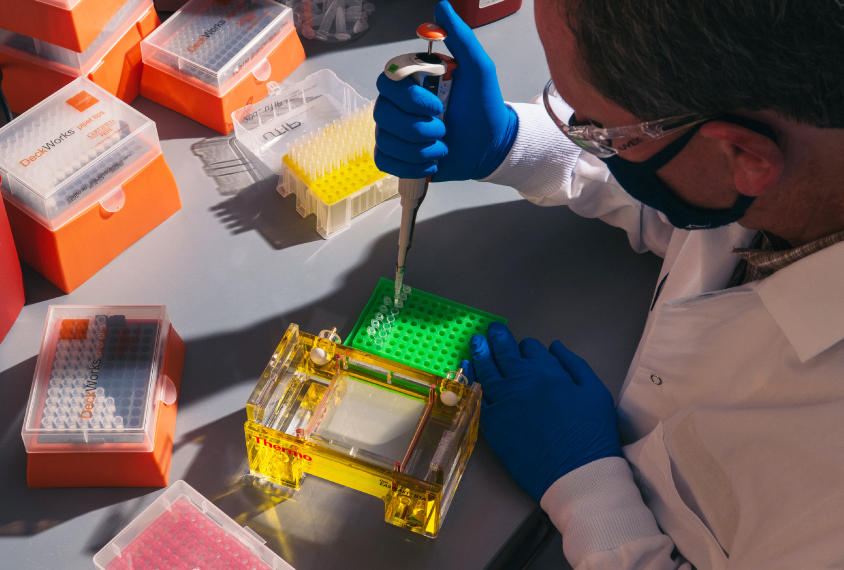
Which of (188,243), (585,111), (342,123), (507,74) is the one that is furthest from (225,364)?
(507,74)

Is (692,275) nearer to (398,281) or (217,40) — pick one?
(398,281)

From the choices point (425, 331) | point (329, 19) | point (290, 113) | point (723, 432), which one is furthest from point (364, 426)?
point (329, 19)

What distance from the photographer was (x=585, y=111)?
994 mm

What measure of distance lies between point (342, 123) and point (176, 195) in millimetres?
388

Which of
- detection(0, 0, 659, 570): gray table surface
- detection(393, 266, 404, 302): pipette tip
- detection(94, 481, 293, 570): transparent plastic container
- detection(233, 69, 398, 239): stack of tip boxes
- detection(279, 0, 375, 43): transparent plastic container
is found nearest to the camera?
detection(94, 481, 293, 570): transparent plastic container

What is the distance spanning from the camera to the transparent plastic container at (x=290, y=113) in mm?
1560

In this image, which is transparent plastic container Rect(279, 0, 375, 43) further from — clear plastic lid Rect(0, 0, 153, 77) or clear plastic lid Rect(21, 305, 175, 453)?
clear plastic lid Rect(21, 305, 175, 453)

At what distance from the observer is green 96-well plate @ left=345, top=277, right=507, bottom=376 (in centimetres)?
130

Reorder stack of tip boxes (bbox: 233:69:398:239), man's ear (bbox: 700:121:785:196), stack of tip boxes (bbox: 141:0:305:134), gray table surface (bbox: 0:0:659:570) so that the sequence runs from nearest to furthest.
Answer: man's ear (bbox: 700:121:785:196), gray table surface (bbox: 0:0:659:570), stack of tip boxes (bbox: 233:69:398:239), stack of tip boxes (bbox: 141:0:305:134)

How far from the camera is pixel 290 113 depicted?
5.38ft

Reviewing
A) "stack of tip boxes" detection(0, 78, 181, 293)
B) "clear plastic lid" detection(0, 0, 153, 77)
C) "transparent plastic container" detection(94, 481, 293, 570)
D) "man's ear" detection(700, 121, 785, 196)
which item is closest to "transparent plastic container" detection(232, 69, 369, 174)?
"stack of tip boxes" detection(0, 78, 181, 293)

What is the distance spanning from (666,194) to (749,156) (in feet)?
0.56

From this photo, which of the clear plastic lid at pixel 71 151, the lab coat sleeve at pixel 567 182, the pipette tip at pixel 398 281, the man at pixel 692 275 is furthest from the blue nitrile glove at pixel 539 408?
the clear plastic lid at pixel 71 151

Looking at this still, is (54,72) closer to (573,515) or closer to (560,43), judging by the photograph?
(560,43)
